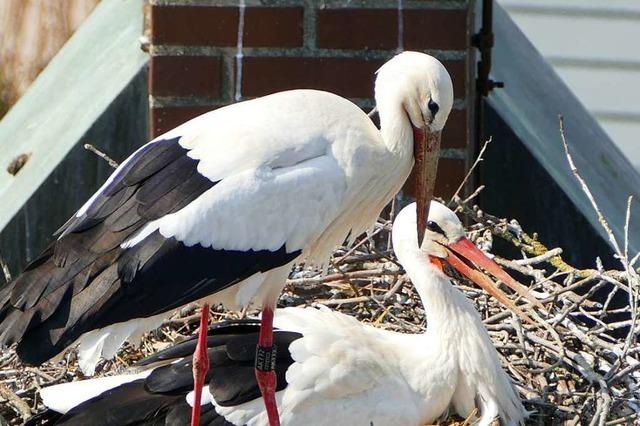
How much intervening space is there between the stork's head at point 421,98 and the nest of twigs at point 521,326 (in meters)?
0.56

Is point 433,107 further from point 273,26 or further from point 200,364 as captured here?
point 273,26

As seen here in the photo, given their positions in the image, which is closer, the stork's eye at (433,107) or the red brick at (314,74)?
the stork's eye at (433,107)

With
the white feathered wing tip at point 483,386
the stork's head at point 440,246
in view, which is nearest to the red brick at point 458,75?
the stork's head at point 440,246

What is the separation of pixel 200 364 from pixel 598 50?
472cm

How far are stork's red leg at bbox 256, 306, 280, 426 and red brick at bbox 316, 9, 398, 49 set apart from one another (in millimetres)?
1248

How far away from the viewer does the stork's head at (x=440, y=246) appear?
241 inches

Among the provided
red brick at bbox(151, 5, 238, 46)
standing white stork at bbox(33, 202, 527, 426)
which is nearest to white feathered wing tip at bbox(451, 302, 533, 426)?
standing white stork at bbox(33, 202, 527, 426)

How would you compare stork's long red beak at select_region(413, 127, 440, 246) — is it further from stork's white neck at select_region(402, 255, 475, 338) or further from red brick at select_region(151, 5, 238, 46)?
red brick at select_region(151, 5, 238, 46)

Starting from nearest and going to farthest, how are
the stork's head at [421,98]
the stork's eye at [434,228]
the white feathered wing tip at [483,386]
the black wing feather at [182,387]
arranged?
1. the stork's head at [421,98]
2. the black wing feather at [182,387]
3. the white feathered wing tip at [483,386]
4. the stork's eye at [434,228]

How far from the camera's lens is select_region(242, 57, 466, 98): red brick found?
6695mm

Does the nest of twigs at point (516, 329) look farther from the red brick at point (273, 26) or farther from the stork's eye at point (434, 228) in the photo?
the red brick at point (273, 26)

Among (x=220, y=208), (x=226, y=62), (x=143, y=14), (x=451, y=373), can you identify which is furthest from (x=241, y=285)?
(x=143, y=14)

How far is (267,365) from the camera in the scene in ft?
18.8

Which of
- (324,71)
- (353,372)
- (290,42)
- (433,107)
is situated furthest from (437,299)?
(290,42)
